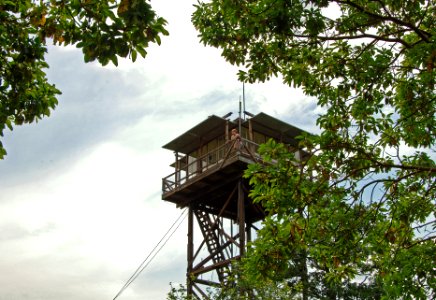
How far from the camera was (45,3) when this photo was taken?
6219mm

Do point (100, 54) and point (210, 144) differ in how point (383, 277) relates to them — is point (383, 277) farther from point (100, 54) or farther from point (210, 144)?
point (210, 144)

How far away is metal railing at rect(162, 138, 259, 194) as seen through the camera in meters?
21.9

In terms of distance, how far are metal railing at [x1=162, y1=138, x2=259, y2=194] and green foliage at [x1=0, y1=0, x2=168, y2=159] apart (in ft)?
47.8

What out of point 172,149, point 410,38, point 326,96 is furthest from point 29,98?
point 172,149

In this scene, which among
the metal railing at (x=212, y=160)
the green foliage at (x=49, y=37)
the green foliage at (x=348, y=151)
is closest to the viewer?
the green foliage at (x=49, y=37)

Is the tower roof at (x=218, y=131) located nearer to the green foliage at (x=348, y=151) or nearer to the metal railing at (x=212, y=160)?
the metal railing at (x=212, y=160)

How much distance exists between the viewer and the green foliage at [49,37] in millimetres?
5133

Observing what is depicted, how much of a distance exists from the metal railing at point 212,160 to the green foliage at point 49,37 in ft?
47.8

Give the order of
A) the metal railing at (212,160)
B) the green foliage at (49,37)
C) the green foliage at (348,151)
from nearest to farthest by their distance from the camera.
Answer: the green foliage at (49,37) → the green foliage at (348,151) → the metal railing at (212,160)

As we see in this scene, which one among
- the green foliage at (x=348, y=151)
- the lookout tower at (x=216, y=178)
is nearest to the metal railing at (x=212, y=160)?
the lookout tower at (x=216, y=178)

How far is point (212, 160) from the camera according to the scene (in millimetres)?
23766

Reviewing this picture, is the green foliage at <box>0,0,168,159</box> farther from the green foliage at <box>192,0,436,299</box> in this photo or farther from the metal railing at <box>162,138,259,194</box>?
the metal railing at <box>162,138,259,194</box>

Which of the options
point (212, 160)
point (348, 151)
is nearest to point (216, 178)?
point (212, 160)

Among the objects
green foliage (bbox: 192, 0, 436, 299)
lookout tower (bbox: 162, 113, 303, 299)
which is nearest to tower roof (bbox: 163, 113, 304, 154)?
lookout tower (bbox: 162, 113, 303, 299)
